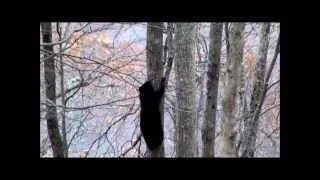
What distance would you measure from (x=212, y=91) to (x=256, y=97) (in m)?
1.00

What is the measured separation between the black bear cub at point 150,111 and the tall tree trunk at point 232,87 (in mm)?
1796

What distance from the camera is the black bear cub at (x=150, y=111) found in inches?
91.2

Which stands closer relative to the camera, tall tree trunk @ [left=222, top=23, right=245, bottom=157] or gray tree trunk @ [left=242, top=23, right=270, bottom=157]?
tall tree trunk @ [left=222, top=23, right=245, bottom=157]

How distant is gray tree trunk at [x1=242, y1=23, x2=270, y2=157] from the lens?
15.2 feet

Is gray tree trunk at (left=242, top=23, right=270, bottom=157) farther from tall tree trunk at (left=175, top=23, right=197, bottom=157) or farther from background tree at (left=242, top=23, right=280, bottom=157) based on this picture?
tall tree trunk at (left=175, top=23, right=197, bottom=157)

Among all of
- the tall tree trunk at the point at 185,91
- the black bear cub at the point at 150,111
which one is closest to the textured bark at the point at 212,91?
the tall tree trunk at the point at 185,91

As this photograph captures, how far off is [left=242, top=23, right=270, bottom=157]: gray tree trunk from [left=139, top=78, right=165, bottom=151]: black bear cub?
2442mm

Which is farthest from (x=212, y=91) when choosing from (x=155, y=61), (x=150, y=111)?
(x=150, y=111)

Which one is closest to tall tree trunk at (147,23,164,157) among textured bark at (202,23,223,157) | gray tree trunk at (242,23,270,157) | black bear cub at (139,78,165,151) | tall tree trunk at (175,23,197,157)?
black bear cub at (139,78,165,151)
